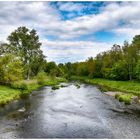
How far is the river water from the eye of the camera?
31.2 m

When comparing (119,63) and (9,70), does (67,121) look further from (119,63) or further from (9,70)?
(119,63)

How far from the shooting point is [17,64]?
238 feet

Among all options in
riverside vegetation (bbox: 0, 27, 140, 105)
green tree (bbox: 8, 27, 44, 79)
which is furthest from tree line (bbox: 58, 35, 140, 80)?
green tree (bbox: 8, 27, 44, 79)

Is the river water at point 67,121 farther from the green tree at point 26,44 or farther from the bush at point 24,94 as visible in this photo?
the green tree at point 26,44

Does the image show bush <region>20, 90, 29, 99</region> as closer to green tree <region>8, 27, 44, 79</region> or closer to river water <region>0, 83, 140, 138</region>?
river water <region>0, 83, 140, 138</region>

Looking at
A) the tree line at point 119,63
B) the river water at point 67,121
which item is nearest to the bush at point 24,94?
the river water at point 67,121

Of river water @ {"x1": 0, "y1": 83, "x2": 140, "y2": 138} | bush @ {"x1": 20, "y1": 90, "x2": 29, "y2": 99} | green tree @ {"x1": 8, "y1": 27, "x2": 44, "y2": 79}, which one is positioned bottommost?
river water @ {"x1": 0, "y1": 83, "x2": 140, "y2": 138}

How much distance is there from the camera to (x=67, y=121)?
121 ft

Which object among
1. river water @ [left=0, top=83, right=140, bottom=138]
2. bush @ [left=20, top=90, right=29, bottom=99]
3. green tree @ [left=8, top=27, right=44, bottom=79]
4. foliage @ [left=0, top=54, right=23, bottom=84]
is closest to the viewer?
river water @ [left=0, top=83, right=140, bottom=138]

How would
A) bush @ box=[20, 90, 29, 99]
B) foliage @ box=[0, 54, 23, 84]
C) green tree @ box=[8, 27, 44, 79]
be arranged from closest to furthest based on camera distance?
bush @ box=[20, 90, 29, 99]
foliage @ box=[0, 54, 23, 84]
green tree @ box=[8, 27, 44, 79]

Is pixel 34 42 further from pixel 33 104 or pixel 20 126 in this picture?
pixel 20 126

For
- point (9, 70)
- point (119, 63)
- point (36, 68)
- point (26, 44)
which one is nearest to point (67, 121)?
point (9, 70)

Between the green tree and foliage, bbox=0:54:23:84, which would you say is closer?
foliage, bbox=0:54:23:84

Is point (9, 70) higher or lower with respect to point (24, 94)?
higher
